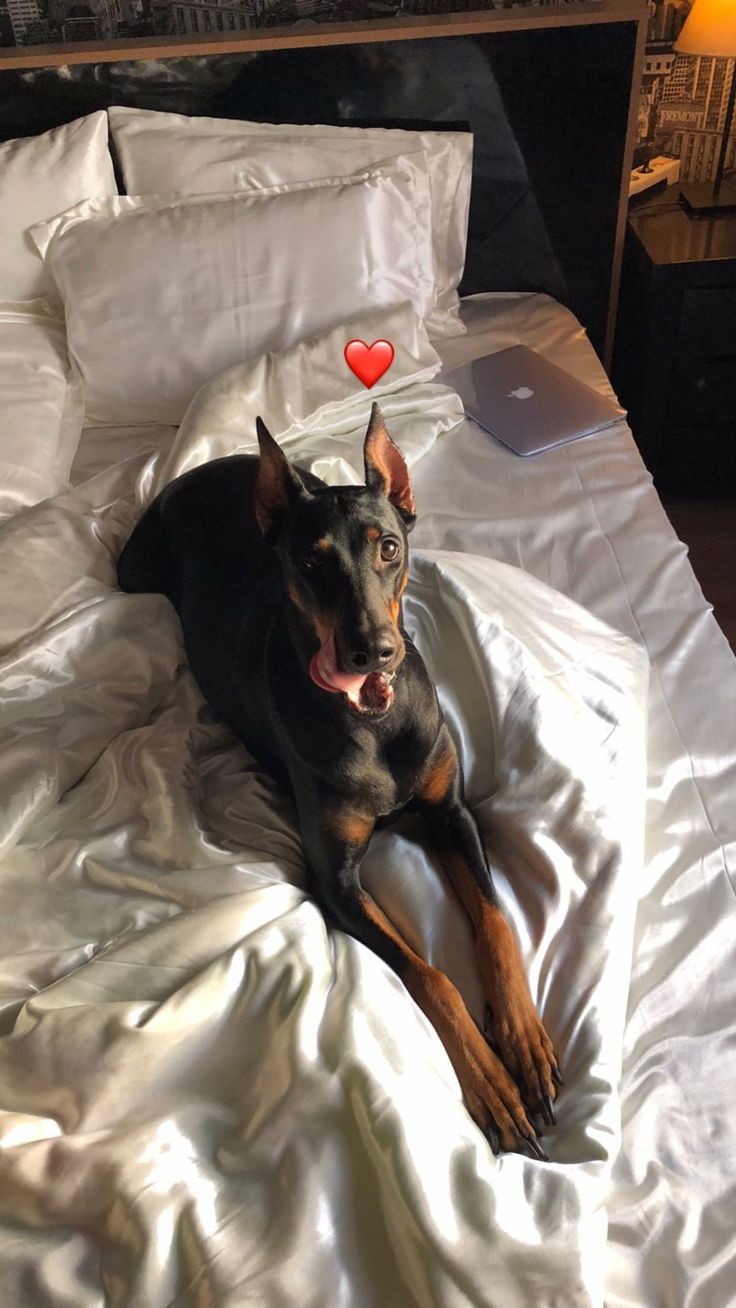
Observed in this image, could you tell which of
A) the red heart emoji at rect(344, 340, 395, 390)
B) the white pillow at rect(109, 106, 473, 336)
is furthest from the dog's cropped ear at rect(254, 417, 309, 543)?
the white pillow at rect(109, 106, 473, 336)

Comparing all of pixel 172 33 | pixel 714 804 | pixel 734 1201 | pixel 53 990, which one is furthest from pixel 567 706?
pixel 172 33

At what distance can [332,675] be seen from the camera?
1144mm

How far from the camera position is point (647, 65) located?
256 centimetres

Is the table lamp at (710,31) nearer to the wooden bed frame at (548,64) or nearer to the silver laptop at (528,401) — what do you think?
the wooden bed frame at (548,64)

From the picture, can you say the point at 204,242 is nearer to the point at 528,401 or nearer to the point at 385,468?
the point at 528,401

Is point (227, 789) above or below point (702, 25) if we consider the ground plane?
below

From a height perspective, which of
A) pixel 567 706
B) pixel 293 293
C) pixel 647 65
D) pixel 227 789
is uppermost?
pixel 647 65

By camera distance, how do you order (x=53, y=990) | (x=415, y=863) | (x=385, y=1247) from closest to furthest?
(x=385, y=1247), (x=53, y=990), (x=415, y=863)

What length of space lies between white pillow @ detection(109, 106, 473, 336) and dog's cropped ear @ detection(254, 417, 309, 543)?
1.20 metres

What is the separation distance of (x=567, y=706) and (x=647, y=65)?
2027 millimetres

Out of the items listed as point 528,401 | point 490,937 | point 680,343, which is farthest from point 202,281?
point 490,937

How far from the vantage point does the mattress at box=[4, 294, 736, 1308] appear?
0.83 m

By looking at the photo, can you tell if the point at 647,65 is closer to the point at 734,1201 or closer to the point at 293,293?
the point at 293,293

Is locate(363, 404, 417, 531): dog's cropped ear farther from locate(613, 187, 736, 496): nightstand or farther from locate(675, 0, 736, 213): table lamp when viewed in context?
locate(675, 0, 736, 213): table lamp
